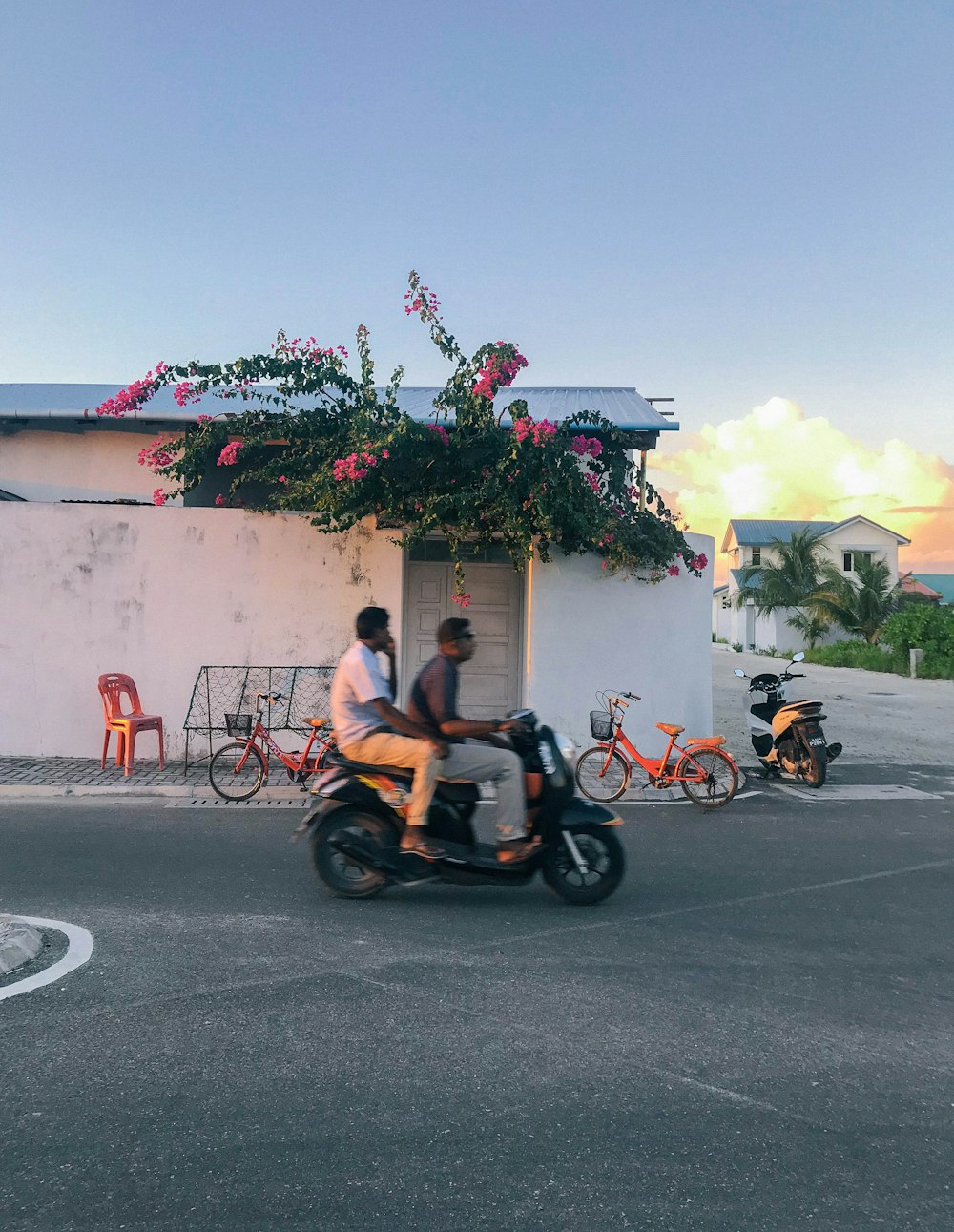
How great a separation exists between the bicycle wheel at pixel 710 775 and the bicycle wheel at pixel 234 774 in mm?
4133

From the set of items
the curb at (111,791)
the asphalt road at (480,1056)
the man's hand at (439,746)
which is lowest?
the asphalt road at (480,1056)

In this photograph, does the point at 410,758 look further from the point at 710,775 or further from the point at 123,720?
the point at 123,720

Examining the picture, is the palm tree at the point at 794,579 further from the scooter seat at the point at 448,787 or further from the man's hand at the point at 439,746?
the man's hand at the point at 439,746

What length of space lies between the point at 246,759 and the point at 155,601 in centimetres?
269

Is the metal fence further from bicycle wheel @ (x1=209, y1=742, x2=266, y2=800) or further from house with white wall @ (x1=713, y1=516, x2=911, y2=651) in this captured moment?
house with white wall @ (x1=713, y1=516, x2=911, y2=651)

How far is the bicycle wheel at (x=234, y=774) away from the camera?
31.5ft

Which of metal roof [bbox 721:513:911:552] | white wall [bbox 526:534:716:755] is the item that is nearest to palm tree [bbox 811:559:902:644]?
metal roof [bbox 721:513:911:552]

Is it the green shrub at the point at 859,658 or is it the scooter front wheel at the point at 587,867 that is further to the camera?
the green shrub at the point at 859,658

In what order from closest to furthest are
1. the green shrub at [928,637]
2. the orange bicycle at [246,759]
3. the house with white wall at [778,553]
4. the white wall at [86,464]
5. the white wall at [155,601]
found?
the orange bicycle at [246,759] < the white wall at [155,601] < the white wall at [86,464] < the green shrub at [928,637] < the house with white wall at [778,553]

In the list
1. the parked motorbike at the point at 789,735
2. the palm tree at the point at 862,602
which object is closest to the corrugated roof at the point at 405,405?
the parked motorbike at the point at 789,735

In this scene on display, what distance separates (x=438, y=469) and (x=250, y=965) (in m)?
6.95

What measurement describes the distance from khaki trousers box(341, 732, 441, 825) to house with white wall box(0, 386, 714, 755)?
221 inches

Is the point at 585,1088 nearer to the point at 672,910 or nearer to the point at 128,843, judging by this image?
the point at 672,910

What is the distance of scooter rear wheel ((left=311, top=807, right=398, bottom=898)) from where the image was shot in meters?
6.01
